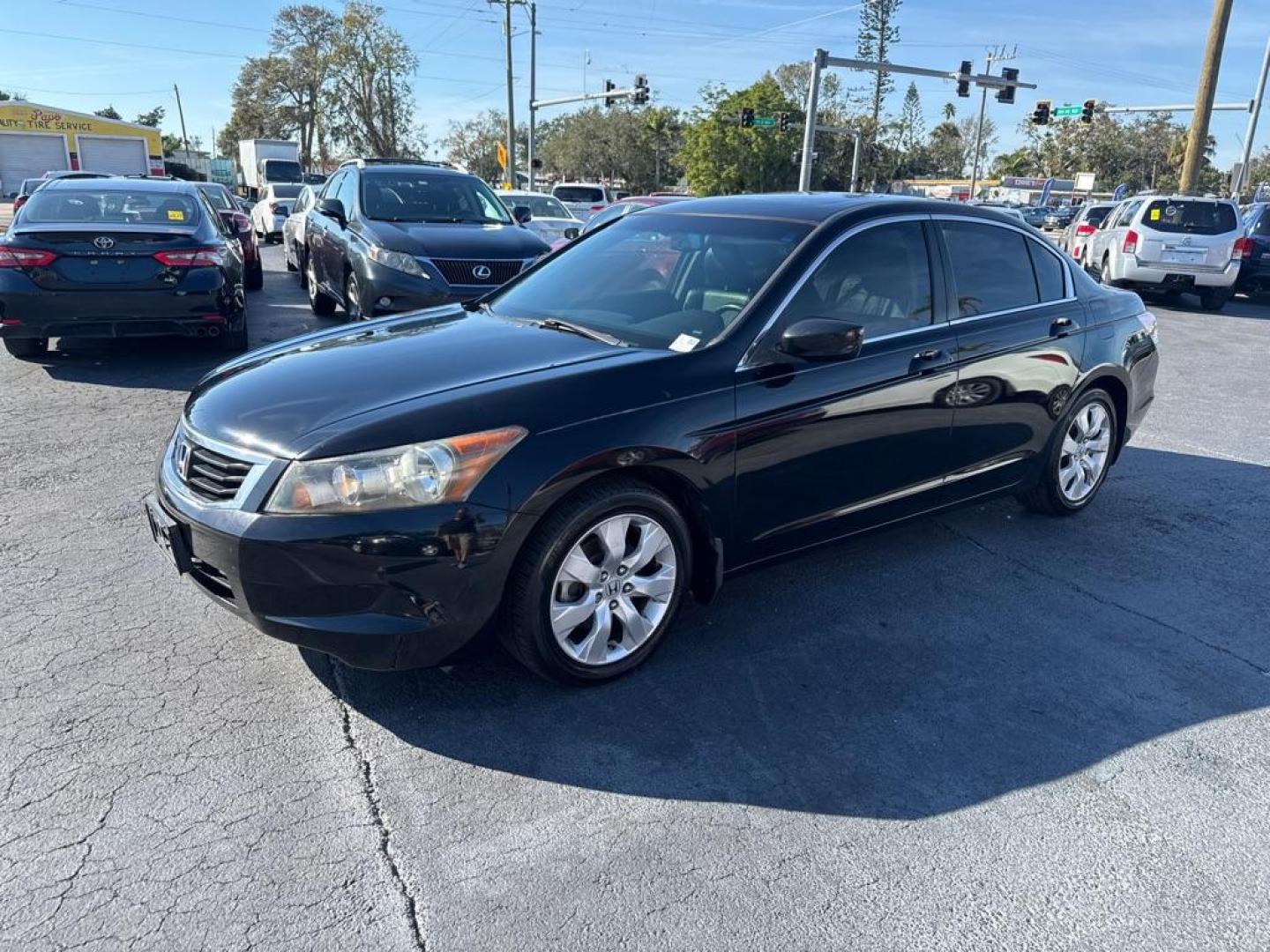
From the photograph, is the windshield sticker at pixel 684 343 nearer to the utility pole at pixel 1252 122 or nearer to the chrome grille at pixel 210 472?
the chrome grille at pixel 210 472

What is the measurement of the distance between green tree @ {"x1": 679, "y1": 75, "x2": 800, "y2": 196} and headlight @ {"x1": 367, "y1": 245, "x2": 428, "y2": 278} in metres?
50.4

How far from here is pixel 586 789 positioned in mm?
2785

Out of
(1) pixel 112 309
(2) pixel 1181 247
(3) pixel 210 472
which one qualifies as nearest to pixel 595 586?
(3) pixel 210 472

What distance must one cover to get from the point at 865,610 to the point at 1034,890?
165 centimetres

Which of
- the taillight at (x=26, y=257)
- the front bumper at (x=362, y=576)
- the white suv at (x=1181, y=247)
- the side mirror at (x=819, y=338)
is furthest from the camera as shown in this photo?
the white suv at (x=1181, y=247)

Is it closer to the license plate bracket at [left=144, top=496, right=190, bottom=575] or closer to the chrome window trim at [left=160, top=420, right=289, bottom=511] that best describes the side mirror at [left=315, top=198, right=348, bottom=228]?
the chrome window trim at [left=160, top=420, right=289, bottom=511]

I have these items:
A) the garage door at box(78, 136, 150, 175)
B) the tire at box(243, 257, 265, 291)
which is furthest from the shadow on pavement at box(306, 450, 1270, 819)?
the garage door at box(78, 136, 150, 175)

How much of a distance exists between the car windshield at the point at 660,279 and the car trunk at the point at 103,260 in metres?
4.37

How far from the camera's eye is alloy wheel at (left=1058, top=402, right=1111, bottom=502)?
5.06 m

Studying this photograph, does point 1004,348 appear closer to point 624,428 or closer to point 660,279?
point 660,279

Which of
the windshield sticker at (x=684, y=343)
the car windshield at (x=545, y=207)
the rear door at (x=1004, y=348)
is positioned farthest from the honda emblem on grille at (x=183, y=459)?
the car windshield at (x=545, y=207)

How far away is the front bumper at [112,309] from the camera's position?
725 centimetres

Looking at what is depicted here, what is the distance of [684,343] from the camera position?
3.51 m

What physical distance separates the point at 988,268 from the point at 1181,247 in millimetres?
12500
